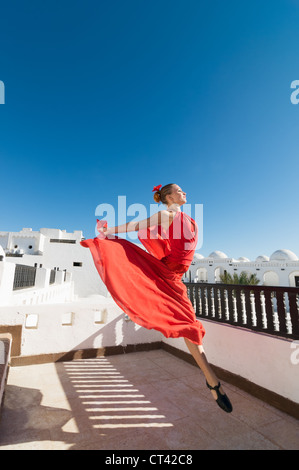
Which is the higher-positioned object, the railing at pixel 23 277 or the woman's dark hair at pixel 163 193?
the woman's dark hair at pixel 163 193

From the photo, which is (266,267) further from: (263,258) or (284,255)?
(263,258)

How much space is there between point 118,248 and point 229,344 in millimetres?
2011

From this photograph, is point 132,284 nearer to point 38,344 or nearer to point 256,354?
point 256,354

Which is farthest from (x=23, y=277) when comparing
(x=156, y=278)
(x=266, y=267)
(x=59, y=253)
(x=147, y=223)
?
(x=266, y=267)

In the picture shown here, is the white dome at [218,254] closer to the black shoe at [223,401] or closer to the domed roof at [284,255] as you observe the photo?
the domed roof at [284,255]

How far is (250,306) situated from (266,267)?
100 ft

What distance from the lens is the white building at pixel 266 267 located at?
94.1 ft

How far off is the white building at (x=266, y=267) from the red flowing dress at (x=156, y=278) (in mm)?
28557

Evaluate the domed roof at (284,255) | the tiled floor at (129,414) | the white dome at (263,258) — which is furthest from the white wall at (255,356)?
the white dome at (263,258)

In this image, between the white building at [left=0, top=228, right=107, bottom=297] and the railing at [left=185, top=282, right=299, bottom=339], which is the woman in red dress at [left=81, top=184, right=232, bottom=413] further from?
the white building at [left=0, top=228, right=107, bottom=297]

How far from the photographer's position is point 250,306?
2885mm

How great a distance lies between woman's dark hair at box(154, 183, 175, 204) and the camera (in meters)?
2.34

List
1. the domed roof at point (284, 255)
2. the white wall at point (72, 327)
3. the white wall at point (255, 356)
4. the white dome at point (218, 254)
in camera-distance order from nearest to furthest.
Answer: the white wall at point (255, 356) → the white wall at point (72, 327) → the domed roof at point (284, 255) → the white dome at point (218, 254)
